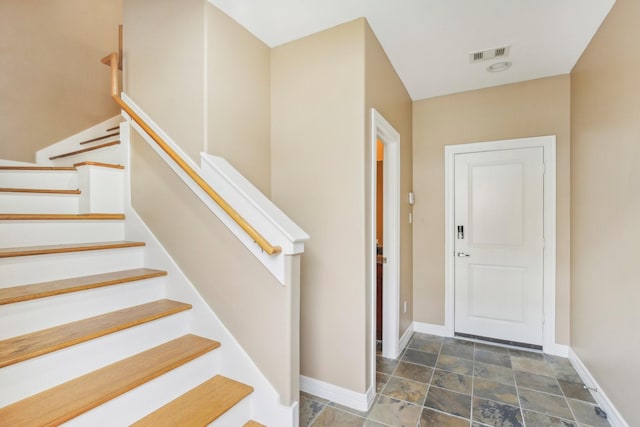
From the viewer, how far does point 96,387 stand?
1324 millimetres

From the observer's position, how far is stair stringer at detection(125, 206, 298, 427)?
1.69 meters

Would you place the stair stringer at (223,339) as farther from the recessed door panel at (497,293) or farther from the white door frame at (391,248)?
the recessed door panel at (497,293)

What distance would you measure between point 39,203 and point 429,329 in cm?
378

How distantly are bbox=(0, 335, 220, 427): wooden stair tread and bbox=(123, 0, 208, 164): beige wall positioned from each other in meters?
1.19

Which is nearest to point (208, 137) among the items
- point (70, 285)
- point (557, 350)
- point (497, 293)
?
point (70, 285)

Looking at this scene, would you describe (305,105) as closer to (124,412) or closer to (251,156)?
(251,156)

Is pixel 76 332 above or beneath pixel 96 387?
above

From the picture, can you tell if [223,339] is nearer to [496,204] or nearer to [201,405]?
[201,405]

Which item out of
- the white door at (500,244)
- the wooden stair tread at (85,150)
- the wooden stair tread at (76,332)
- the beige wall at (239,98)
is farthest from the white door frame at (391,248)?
the wooden stair tread at (85,150)

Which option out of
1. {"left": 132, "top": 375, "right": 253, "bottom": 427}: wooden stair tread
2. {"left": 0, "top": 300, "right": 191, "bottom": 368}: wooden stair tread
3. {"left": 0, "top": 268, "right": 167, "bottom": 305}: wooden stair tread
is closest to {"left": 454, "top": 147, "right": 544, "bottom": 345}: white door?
{"left": 132, "top": 375, "right": 253, "bottom": 427}: wooden stair tread

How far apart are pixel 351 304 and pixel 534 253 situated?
215 cm

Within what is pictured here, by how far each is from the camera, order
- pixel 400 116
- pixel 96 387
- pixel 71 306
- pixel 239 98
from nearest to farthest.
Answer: pixel 96 387 < pixel 71 306 < pixel 239 98 < pixel 400 116

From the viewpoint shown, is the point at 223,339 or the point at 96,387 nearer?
the point at 96,387

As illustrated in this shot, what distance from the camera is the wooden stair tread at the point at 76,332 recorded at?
49.6 inches
